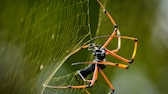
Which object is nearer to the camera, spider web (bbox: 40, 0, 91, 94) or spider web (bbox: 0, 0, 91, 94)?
spider web (bbox: 0, 0, 91, 94)

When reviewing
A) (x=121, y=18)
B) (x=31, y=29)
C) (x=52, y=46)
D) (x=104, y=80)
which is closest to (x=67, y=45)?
(x=52, y=46)

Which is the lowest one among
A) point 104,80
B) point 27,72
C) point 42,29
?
point 104,80

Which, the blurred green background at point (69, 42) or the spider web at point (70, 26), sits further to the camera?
the spider web at point (70, 26)

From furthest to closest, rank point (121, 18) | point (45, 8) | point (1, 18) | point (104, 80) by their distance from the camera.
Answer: point (121, 18)
point (104, 80)
point (45, 8)
point (1, 18)

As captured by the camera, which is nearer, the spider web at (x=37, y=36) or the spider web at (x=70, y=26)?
the spider web at (x=37, y=36)

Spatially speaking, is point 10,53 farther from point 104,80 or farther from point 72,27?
point 104,80

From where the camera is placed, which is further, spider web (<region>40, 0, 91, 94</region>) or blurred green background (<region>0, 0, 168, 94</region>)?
spider web (<region>40, 0, 91, 94</region>)

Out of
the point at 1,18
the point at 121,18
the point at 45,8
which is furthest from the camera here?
the point at 121,18

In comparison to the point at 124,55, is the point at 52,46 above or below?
above
